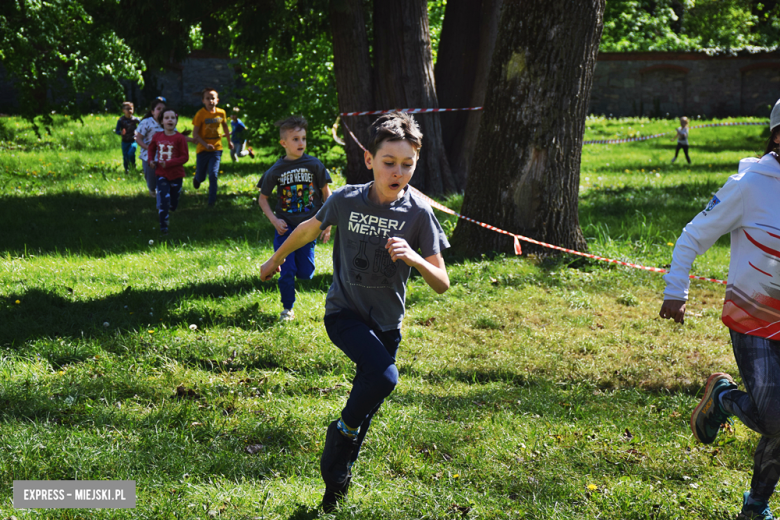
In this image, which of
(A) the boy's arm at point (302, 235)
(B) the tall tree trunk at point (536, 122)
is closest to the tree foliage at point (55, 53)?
(B) the tall tree trunk at point (536, 122)

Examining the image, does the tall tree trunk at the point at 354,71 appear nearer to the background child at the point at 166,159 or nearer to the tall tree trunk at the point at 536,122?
the background child at the point at 166,159

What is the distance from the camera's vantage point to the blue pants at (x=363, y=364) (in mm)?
A: 3131

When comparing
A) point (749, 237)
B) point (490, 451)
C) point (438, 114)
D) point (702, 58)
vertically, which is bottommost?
point (490, 451)

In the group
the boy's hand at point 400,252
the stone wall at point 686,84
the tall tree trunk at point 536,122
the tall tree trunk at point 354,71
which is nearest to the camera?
the boy's hand at point 400,252

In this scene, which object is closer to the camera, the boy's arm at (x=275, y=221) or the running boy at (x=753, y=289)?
the running boy at (x=753, y=289)

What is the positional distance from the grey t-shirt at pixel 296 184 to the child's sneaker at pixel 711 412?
12.4 feet

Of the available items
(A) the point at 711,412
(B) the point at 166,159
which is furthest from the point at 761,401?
(B) the point at 166,159

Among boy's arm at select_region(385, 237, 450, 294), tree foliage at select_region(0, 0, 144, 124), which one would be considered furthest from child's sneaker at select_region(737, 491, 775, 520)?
tree foliage at select_region(0, 0, 144, 124)

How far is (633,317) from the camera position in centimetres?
661

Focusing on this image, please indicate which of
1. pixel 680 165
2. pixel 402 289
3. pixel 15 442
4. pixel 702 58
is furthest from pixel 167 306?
pixel 702 58

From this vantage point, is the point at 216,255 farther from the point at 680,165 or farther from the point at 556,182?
the point at 680,165

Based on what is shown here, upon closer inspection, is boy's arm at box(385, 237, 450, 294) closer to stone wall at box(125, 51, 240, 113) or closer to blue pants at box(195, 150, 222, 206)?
blue pants at box(195, 150, 222, 206)

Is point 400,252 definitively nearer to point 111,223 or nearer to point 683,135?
point 111,223

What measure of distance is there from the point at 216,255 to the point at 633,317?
478cm
